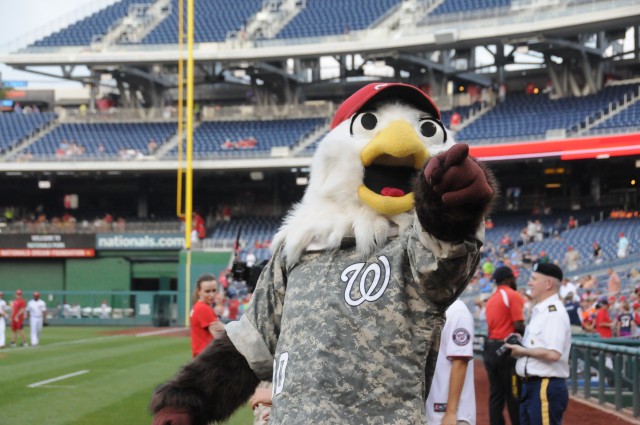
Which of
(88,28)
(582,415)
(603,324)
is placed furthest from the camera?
(88,28)

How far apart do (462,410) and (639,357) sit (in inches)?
172

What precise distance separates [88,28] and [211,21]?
487 centimetres

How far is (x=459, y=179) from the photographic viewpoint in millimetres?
2109

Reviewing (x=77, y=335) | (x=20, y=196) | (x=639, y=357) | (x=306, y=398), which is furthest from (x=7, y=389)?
(x=20, y=196)

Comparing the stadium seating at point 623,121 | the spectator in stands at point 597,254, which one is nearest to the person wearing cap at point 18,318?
the spectator in stands at point 597,254

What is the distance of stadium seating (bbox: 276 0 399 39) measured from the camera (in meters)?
34.3

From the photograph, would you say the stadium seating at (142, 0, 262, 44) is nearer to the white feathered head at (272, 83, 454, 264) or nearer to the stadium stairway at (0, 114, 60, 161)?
the stadium stairway at (0, 114, 60, 161)

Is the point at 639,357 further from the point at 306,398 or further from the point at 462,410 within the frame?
the point at 306,398

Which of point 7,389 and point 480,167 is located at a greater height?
point 480,167

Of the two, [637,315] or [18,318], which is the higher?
[637,315]

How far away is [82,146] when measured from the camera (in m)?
34.6

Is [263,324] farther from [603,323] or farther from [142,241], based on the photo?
[142,241]

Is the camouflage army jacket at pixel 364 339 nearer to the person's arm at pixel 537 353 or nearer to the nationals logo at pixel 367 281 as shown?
the nationals logo at pixel 367 281

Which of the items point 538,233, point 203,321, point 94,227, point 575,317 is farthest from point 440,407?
Answer: point 94,227
